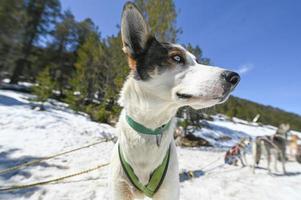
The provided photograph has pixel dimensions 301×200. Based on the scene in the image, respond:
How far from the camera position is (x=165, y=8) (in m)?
10.3

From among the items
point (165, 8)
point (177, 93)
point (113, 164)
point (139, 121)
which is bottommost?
point (113, 164)

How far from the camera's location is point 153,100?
205 cm

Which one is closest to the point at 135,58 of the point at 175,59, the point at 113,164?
the point at 175,59

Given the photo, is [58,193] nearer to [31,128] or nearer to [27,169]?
[27,169]

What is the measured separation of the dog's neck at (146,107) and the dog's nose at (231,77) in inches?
21.2

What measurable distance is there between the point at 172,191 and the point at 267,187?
465 cm

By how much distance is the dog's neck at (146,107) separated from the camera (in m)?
2.05

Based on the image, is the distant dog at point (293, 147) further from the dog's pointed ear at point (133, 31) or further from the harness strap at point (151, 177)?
the dog's pointed ear at point (133, 31)

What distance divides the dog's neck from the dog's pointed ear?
0.29 meters

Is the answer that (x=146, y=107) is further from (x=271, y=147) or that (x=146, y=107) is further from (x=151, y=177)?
(x=271, y=147)

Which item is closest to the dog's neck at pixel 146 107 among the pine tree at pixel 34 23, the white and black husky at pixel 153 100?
the white and black husky at pixel 153 100

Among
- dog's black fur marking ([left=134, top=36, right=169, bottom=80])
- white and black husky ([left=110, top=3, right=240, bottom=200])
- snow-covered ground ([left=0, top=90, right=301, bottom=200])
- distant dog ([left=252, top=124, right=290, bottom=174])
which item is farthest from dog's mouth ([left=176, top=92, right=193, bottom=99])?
distant dog ([left=252, top=124, right=290, bottom=174])

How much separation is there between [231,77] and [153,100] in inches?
28.4

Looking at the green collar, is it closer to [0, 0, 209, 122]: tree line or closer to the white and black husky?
the white and black husky
